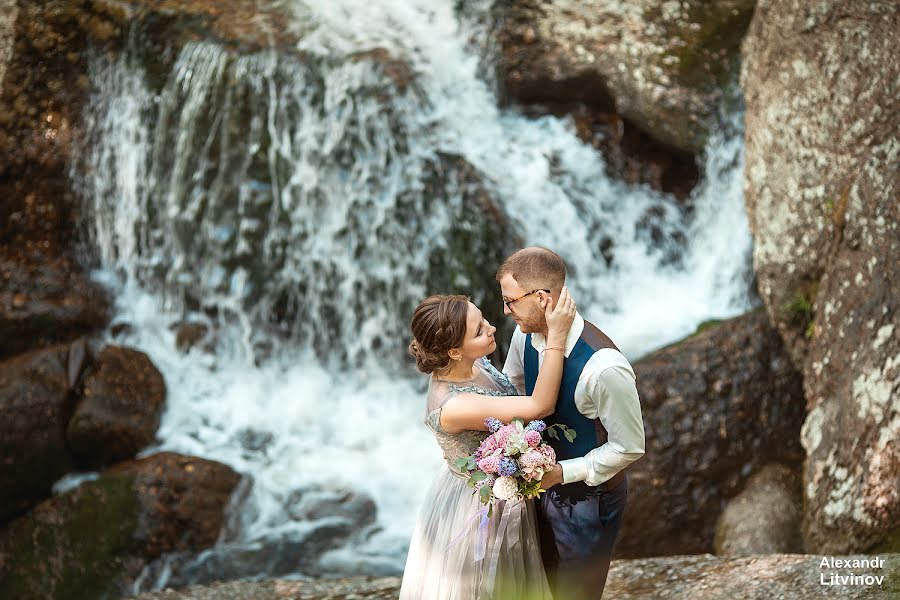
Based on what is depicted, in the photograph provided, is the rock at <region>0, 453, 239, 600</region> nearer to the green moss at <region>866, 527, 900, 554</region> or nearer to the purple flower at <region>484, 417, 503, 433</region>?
the purple flower at <region>484, 417, 503, 433</region>

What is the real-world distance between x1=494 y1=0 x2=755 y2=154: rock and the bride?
4981mm

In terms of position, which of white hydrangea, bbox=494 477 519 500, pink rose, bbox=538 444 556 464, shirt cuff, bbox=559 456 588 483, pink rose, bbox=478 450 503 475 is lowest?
white hydrangea, bbox=494 477 519 500

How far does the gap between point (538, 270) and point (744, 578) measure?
211 cm

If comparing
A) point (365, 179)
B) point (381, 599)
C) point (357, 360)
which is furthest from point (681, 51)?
point (381, 599)

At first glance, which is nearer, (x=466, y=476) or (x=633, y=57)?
(x=466, y=476)

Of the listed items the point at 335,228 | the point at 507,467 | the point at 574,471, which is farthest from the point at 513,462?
the point at 335,228

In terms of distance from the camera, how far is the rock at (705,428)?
5668 mm

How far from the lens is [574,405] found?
113 inches

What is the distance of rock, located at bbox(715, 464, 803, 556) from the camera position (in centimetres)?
560

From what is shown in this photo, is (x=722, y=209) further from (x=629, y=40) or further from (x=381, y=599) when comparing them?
(x=381, y=599)

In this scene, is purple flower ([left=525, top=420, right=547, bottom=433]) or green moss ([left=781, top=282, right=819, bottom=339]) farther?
green moss ([left=781, top=282, right=819, bottom=339])

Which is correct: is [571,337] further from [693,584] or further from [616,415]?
[693,584]

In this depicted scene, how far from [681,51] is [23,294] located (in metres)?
5.84

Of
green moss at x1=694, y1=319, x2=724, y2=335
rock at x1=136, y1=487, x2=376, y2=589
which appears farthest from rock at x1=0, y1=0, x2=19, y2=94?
green moss at x1=694, y1=319, x2=724, y2=335
